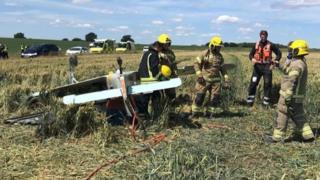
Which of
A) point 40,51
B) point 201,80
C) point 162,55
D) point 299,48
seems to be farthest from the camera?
point 40,51

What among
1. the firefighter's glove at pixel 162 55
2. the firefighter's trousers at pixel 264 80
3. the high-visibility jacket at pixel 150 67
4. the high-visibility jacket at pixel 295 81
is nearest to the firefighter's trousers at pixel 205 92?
the firefighter's glove at pixel 162 55

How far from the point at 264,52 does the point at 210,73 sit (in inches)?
84.3

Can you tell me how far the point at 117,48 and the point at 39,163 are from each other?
55295 mm

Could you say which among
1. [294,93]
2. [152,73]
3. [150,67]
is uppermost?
[150,67]

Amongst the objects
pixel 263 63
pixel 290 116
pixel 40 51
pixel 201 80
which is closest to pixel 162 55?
pixel 201 80

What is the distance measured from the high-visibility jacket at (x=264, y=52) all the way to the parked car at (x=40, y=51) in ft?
111

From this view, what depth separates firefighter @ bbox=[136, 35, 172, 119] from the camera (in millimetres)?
10453

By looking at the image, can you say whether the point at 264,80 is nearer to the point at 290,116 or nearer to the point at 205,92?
the point at 205,92

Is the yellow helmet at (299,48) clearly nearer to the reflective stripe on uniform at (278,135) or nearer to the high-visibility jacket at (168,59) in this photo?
the reflective stripe on uniform at (278,135)

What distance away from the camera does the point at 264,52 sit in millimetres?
13125

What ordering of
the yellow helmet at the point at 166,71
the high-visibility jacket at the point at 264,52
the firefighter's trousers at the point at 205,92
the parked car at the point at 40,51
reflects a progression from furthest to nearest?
Answer: the parked car at the point at 40,51 < the high-visibility jacket at the point at 264,52 < the firefighter's trousers at the point at 205,92 < the yellow helmet at the point at 166,71

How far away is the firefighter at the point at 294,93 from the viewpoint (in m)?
8.85

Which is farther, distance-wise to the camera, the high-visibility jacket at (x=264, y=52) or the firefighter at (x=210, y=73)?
the high-visibility jacket at (x=264, y=52)

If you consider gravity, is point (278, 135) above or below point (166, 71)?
below
